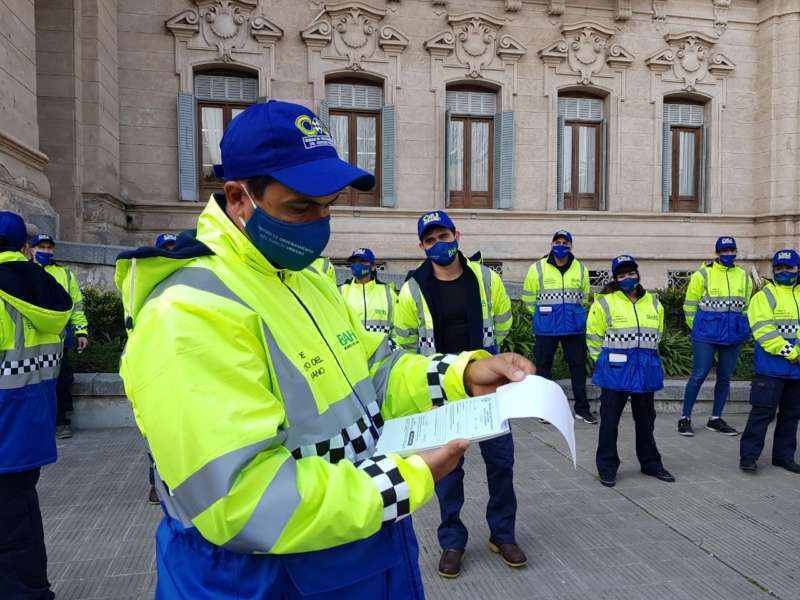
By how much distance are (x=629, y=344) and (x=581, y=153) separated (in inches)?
419

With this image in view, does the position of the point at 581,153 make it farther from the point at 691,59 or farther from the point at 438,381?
the point at 438,381

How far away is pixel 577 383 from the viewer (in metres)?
7.88

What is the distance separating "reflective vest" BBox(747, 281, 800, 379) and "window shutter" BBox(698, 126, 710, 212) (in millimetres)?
10766

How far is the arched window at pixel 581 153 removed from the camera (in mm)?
15023

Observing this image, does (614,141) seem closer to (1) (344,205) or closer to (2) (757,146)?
(2) (757,146)

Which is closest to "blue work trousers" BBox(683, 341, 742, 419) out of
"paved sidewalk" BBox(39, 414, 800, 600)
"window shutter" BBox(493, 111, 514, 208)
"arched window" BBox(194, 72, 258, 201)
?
"paved sidewalk" BBox(39, 414, 800, 600)

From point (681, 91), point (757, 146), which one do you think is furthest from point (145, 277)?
point (757, 146)

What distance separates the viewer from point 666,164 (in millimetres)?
15484

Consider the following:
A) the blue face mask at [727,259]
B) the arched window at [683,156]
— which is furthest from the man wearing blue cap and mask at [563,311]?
the arched window at [683,156]

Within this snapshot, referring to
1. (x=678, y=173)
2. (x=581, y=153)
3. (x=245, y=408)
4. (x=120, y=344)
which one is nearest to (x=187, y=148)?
(x=120, y=344)

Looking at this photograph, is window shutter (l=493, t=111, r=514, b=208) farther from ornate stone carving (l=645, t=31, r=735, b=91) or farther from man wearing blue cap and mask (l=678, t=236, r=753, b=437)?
man wearing blue cap and mask (l=678, t=236, r=753, b=437)

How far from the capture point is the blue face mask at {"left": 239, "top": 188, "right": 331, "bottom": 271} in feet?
5.54

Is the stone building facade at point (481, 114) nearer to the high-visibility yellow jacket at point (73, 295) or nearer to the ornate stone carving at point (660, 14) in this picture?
the ornate stone carving at point (660, 14)

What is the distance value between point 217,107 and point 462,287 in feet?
36.8
